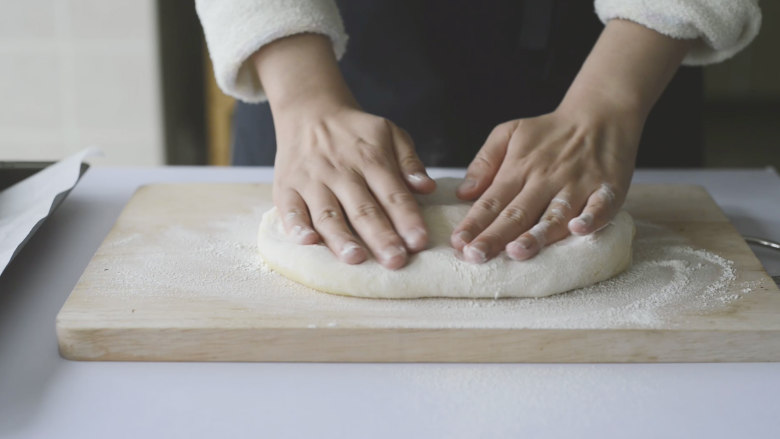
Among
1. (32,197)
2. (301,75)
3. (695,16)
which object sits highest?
(695,16)

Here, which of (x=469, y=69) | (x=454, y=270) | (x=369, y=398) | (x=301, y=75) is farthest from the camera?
(x=469, y=69)

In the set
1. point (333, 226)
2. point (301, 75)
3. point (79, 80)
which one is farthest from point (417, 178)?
point (79, 80)

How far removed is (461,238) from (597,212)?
0.17 metres

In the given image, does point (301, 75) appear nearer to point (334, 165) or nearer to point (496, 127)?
point (334, 165)

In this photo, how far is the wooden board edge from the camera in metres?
0.79

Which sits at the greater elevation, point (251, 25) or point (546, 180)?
point (251, 25)

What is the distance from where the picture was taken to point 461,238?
904mm

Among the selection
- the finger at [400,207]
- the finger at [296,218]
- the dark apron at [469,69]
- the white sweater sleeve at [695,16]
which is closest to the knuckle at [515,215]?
the finger at [400,207]

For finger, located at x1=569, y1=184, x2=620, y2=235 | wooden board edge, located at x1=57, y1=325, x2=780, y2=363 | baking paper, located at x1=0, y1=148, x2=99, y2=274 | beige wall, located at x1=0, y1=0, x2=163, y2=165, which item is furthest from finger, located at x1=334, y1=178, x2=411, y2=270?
beige wall, located at x1=0, y1=0, x2=163, y2=165

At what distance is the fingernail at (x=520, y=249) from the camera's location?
89cm

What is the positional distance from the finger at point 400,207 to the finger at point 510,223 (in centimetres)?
6

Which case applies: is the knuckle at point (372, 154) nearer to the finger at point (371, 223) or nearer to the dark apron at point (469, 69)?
the finger at point (371, 223)

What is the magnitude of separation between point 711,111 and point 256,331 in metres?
3.56

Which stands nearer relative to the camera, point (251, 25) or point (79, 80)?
point (251, 25)
